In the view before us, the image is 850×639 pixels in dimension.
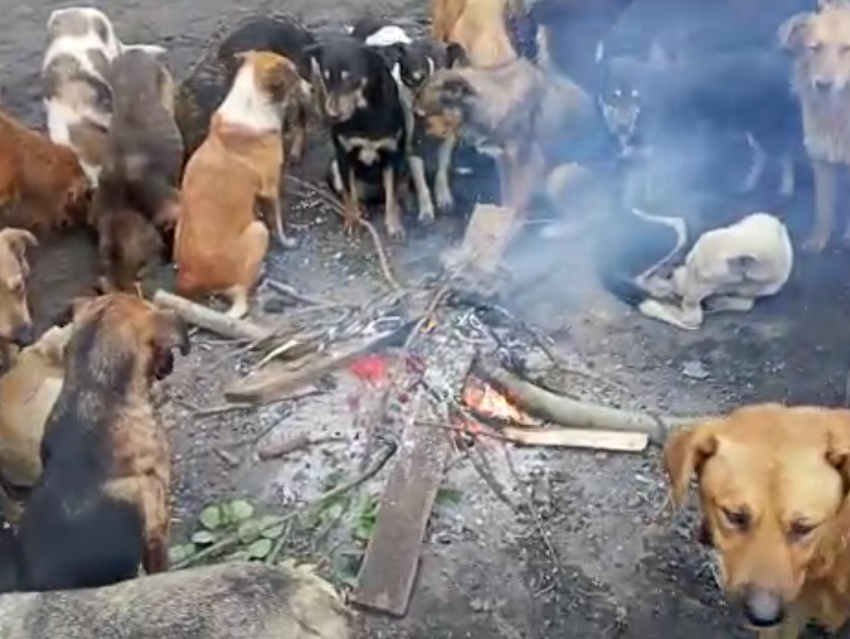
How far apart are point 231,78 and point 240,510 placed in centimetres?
230

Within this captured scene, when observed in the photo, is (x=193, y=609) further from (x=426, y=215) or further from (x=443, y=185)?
(x=443, y=185)

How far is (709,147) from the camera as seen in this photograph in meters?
6.74

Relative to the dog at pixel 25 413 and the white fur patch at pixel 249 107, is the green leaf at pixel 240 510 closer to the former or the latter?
the dog at pixel 25 413

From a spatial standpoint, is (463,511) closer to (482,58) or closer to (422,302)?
(422,302)

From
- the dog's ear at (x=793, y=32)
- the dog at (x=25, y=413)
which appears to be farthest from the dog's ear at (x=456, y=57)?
the dog at (x=25, y=413)

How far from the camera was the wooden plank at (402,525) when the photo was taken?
15.3 ft

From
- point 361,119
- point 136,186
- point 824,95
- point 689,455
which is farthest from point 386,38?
point 689,455

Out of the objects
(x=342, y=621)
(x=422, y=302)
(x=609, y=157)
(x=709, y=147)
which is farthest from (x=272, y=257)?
(x=342, y=621)

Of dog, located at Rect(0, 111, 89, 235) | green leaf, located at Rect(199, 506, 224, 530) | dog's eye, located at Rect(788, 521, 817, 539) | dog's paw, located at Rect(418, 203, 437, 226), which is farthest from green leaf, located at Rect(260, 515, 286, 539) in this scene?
dog, located at Rect(0, 111, 89, 235)

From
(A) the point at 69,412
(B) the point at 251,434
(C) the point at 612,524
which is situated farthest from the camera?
(B) the point at 251,434

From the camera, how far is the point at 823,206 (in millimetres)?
6434

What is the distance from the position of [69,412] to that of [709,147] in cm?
327

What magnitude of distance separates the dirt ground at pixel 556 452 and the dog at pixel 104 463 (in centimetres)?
56

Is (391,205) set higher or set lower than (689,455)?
lower
